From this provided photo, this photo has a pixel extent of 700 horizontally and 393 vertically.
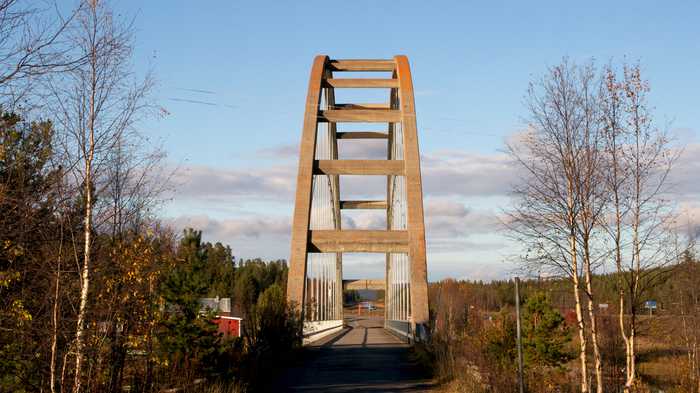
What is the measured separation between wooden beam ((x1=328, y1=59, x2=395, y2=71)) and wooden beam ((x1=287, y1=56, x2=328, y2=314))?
3273mm

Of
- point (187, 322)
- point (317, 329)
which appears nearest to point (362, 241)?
point (317, 329)

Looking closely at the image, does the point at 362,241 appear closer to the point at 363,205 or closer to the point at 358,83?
the point at 358,83

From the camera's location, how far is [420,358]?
1794cm

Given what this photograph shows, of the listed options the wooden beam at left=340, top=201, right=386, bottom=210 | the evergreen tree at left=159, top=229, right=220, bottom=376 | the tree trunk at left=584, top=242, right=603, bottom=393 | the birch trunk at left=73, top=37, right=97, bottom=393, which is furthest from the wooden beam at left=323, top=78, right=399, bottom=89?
the birch trunk at left=73, top=37, right=97, bottom=393

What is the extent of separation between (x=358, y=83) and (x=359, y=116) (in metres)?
2.21

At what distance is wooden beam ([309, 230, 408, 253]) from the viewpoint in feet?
82.3

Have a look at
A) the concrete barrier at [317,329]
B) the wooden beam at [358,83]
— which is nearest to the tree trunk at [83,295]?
the concrete barrier at [317,329]

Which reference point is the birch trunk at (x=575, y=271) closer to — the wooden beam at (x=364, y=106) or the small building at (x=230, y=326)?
the small building at (x=230, y=326)

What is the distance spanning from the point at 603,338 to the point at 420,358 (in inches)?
204

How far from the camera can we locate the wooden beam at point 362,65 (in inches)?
1199

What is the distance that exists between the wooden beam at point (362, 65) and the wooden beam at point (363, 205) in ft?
43.4

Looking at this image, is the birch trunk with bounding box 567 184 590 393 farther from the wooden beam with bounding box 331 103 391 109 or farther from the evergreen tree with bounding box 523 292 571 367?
the wooden beam with bounding box 331 103 391 109

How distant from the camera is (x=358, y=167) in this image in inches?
1045

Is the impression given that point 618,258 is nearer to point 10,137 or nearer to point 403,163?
point 10,137
